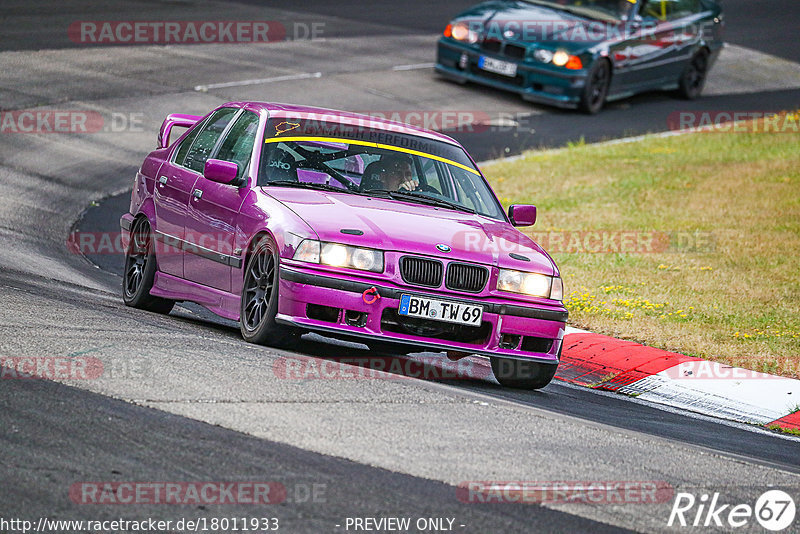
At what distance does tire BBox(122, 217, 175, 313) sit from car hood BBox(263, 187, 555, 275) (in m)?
1.58

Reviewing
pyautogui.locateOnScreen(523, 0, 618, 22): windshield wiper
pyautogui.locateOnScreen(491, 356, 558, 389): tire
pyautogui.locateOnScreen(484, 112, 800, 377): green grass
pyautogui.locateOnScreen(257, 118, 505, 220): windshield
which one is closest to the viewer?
pyautogui.locateOnScreen(491, 356, 558, 389): tire

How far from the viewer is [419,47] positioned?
24344 millimetres

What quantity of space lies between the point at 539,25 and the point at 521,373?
12876mm

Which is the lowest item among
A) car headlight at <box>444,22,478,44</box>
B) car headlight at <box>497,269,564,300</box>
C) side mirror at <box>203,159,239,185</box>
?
car headlight at <box>444,22,478,44</box>

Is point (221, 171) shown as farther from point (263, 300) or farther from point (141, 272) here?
point (141, 272)

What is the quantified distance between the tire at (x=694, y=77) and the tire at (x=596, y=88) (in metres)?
2.40

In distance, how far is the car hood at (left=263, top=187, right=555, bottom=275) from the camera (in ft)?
24.9

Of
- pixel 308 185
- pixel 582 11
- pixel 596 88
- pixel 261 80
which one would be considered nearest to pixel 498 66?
pixel 596 88

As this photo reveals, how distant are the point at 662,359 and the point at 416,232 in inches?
114

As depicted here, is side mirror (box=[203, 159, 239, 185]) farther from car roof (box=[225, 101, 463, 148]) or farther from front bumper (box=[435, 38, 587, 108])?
front bumper (box=[435, 38, 587, 108])

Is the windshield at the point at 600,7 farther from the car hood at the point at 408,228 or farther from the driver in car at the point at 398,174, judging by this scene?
the car hood at the point at 408,228

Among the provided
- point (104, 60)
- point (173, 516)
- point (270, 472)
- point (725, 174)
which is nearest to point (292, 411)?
point (270, 472)

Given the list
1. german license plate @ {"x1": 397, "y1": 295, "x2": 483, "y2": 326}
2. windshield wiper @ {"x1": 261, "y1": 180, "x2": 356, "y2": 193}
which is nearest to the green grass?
german license plate @ {"x1": 397, "y1": 295, "x2": 483, "y2": 326}

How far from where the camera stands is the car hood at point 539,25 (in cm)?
A: 1995
